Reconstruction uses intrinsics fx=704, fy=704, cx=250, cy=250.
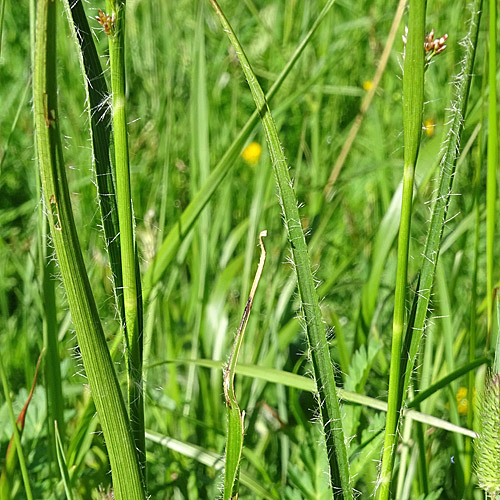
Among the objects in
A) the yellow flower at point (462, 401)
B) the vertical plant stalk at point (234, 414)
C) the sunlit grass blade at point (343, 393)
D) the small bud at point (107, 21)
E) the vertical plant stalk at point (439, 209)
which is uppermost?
the small bud at point (107, 21)

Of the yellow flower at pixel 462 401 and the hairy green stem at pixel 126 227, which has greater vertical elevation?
the hairy green stem at pixel 126 227

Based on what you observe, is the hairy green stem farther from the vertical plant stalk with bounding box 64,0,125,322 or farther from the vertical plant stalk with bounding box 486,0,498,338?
the vertical plant stalk with bounding box 486,0,498,338

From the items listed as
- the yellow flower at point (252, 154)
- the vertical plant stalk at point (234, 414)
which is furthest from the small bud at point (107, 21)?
the yellow flower at point (252, 154)

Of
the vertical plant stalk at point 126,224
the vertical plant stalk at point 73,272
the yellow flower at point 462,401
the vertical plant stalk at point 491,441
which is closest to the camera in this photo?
the vertical plant stalk at point 73,272

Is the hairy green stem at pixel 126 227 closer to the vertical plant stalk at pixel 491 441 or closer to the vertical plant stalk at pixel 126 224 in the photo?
the vertical plant stalk at pixel 126 224

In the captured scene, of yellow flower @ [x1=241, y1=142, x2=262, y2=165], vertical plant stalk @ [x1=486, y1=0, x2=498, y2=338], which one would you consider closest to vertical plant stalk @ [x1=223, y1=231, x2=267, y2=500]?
vertical plant stalk @ [x1=486, y1=0, x2=498, y2=338]
